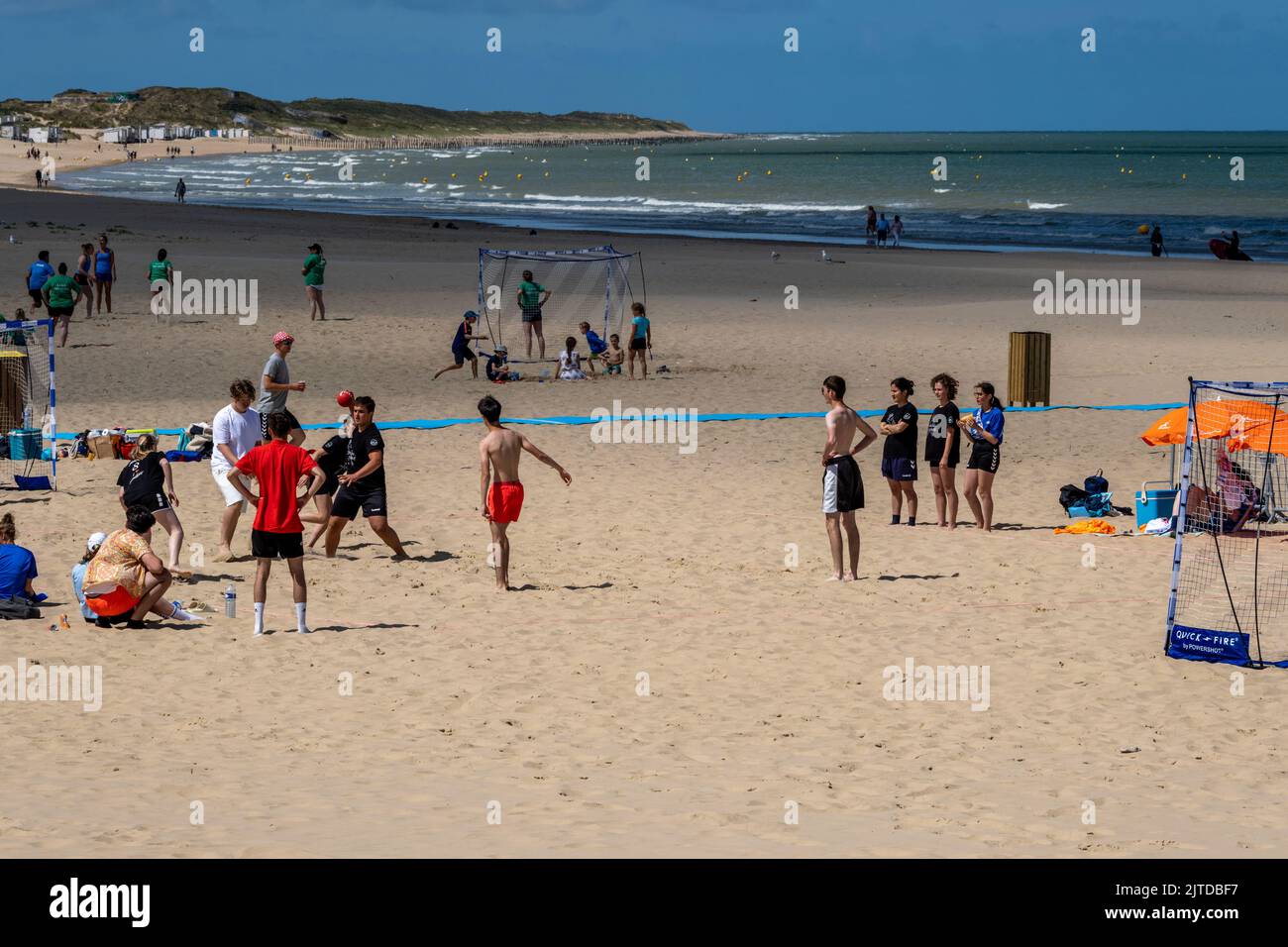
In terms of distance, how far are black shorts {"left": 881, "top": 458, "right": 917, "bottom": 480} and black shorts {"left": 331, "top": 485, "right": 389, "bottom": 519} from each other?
4.81 meters

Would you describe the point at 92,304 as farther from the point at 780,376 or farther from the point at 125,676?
the point at 125,676

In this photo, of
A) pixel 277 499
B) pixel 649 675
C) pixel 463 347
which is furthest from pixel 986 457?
pixel 463 347

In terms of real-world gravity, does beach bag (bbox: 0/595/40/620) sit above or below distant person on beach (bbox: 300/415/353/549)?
below

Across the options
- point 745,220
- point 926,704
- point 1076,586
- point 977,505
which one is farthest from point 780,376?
point 745,220

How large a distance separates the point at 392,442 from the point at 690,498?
4378 mm

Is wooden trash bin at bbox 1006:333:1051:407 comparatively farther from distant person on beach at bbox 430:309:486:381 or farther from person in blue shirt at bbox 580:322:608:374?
distant person on beach at bbox 430:309:486:381

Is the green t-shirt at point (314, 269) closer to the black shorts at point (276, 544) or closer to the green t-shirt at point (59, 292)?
the green t-shirt at point (59, 292)

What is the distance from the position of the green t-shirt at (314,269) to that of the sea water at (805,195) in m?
30.9

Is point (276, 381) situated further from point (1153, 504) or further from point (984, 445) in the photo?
point (1153, 504)

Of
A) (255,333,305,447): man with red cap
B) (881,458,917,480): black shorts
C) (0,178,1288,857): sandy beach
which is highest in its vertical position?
(255,333,305,447): man with red cap

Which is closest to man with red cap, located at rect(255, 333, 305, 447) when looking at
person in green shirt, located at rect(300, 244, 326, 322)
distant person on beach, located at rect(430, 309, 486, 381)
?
distant person on beach, located at rect(430, 309, 486, 381)

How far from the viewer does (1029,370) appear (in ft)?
68.1

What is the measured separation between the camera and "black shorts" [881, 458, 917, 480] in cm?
1421

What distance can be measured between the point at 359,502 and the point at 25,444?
16.9 feet
